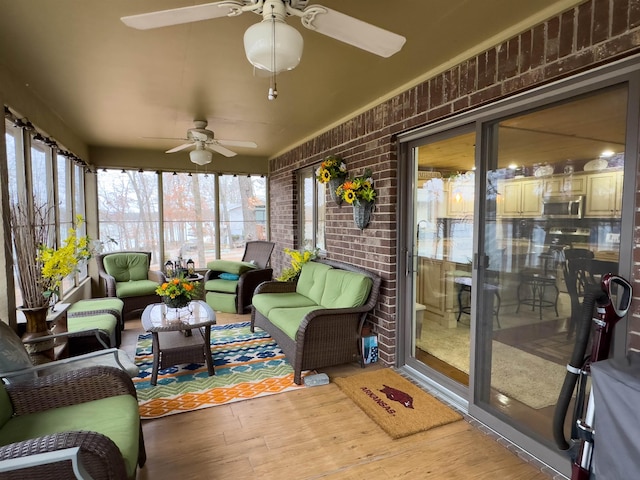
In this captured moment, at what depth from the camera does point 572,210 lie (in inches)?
76.6

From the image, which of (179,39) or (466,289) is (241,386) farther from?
(179,39)

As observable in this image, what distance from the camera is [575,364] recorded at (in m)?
1.76

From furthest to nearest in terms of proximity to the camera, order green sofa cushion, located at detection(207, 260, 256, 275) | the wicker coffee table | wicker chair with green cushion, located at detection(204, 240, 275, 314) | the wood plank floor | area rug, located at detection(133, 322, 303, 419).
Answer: green sofa cushion, located at detection(207, 260, 256, 275) → wicker chair with green cushion, located at detection(204, 240, 275, 314) → the wicker coffee table → area rug, located at detection(133, 322, 303, 419) → the wood plank floor

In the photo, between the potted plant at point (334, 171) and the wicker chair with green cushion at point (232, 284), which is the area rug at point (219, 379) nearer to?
the wicker chair with green cushion at point (232, 284)

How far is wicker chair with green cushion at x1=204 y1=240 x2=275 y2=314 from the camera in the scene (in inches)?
201

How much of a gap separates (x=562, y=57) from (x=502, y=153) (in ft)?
2.04

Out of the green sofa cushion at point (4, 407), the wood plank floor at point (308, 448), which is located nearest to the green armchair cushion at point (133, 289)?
the wood plank floor at point (308, 448)

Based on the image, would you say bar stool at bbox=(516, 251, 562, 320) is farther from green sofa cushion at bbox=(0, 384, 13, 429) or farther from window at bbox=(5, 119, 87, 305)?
window at bbox=(5, 119, 87, 305)

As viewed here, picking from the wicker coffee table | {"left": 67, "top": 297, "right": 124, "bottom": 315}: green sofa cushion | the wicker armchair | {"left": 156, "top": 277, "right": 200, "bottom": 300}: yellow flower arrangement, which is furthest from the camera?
{"left": 67, "top": 297, "right": 124, "bottom": 315}: green sofa cushion

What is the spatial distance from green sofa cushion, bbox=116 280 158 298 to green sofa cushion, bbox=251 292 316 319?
1.77 m

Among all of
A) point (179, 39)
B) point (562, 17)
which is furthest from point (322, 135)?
point (562, 17)

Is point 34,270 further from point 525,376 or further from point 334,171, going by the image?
point 525,376

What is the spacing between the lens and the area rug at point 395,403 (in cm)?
240

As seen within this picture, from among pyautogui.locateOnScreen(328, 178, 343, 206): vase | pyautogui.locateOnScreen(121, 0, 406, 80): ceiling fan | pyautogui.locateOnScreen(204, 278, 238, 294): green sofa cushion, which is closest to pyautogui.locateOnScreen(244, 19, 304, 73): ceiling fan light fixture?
pyautogui.locateOnScreen(121, 0, 406, 80): ceiling fan
